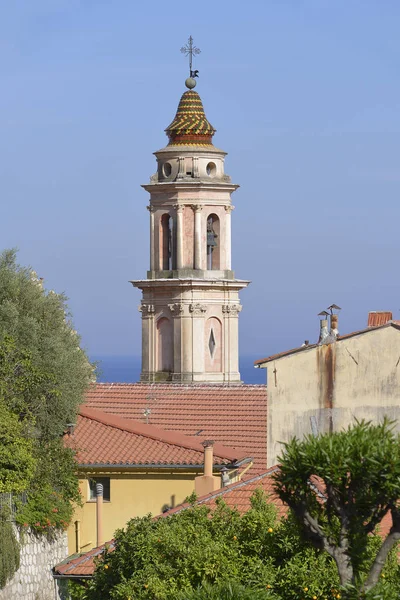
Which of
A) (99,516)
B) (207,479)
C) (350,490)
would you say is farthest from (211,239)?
(350,490)

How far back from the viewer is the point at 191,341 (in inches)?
2557

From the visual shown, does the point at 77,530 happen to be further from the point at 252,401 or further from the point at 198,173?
the point at 198,173

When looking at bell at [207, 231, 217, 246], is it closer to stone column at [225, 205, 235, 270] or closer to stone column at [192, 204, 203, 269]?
stone column at [225, 205, 235, 270]

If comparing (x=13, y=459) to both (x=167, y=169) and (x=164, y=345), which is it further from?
(x=167, y=169)

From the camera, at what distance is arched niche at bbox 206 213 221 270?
2569 inches

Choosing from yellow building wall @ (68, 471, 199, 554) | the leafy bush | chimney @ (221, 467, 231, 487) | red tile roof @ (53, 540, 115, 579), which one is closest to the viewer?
red tile roof @ (53, 540, 115, 579)

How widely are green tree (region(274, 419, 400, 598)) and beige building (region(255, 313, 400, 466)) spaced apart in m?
14.9

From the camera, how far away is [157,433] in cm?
4125

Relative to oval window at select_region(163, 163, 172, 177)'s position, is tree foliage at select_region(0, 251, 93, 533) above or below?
below

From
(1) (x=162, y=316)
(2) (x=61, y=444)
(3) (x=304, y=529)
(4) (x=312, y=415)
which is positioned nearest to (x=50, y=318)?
(2) (x=61, y=444)

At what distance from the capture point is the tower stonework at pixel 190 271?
64625 mm

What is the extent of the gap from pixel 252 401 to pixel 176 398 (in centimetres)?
234

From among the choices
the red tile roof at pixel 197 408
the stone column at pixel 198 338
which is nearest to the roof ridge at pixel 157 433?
the red tile roof at pixel 197 408

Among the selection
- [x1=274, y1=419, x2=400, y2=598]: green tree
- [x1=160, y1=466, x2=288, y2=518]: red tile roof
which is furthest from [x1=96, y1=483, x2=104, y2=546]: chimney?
[x1=274, y1=419, x2=400, y2=598]: green tree
